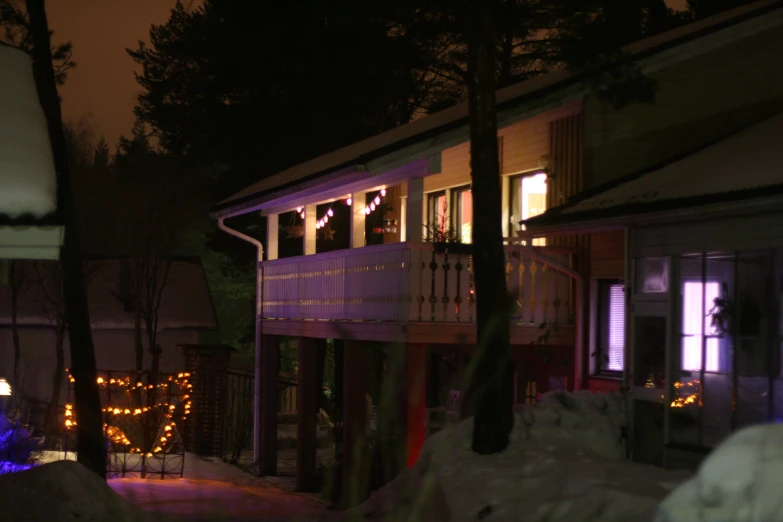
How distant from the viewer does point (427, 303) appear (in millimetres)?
14344

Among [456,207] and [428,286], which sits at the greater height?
[456,207]

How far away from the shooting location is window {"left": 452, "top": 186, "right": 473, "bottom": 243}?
19.3 m

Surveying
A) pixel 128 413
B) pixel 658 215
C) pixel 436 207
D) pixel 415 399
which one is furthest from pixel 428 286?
pixel 128 413

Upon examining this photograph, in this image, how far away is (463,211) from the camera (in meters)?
19.5

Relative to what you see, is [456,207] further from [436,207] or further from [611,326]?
[611,326]

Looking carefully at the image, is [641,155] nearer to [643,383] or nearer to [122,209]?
[643,383]

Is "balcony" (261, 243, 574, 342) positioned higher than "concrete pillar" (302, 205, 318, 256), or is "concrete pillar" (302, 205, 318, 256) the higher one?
"concrete pillar" (302, 205, 318, 256)

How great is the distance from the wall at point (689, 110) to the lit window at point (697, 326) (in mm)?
3276

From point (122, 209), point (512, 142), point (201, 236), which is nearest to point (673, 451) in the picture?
point (512, 142)

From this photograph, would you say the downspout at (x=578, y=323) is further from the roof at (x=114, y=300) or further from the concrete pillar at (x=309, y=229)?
the roof at (x=114, y=300)

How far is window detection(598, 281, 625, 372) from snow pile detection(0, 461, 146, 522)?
302 inches

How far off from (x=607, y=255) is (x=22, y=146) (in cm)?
840

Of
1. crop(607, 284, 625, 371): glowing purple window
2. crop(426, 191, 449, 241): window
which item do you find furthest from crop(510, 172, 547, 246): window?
crop(426, 191, 449, 241): window

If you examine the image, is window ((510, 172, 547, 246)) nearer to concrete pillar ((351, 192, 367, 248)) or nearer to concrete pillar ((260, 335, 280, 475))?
concrete pillar ((351, 192, 367, 248))
